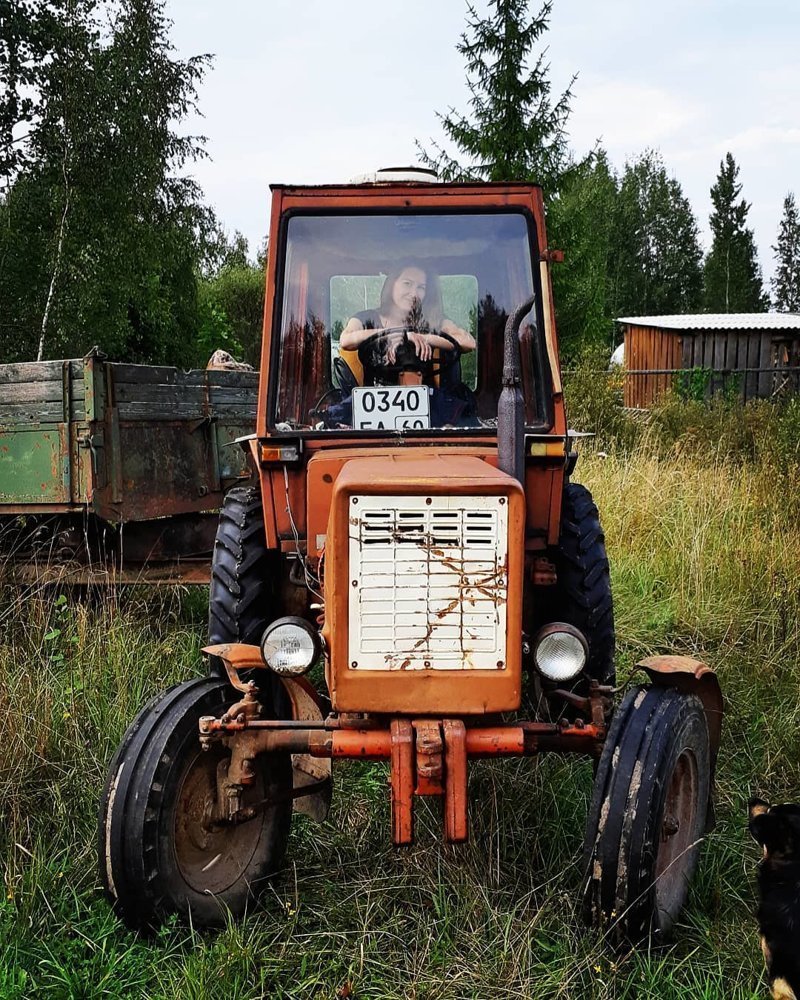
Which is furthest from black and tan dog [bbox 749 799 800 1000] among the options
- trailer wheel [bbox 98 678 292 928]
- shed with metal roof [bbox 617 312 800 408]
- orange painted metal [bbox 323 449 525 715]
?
shed with metal roof [bbox 617 312 800 408]

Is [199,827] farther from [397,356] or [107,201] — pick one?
[107,201]

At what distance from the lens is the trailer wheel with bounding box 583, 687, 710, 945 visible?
2.64 meters

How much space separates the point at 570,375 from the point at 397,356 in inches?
358

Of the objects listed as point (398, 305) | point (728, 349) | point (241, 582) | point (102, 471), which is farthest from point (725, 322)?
point (241, 582)

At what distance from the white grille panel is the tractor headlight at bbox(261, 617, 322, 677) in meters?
0.31

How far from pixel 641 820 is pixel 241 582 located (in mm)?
1866

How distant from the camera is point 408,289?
3779 mm

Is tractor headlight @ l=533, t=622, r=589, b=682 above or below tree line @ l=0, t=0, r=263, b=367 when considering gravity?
below

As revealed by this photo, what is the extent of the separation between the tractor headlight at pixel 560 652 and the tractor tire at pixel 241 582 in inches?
54.7

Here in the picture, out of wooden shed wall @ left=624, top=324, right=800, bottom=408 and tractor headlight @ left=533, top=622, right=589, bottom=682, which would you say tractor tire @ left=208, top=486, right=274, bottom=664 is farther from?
wooden shed wall @ left=624, top=324, right=800, bottom=408

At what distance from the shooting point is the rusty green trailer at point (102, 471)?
561 cm

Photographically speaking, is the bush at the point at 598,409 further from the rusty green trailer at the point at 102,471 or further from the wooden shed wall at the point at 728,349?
the wooden shed wall at the point at 728,349

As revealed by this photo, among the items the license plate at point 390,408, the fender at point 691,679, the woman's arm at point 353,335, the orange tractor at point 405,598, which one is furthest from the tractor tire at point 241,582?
the fender at point 691,679

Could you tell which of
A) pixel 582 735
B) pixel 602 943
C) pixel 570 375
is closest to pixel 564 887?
pixel 602 943
